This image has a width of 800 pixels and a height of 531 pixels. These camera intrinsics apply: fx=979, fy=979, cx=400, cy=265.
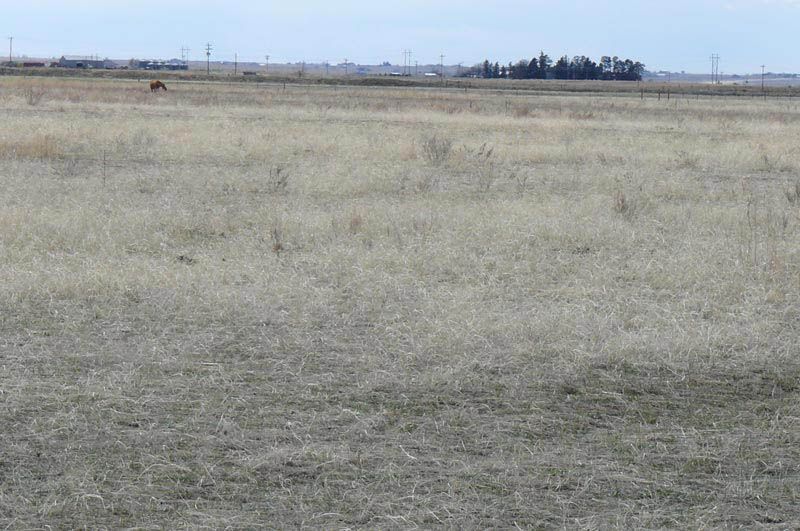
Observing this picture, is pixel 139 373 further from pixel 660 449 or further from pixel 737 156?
pixel 737 156

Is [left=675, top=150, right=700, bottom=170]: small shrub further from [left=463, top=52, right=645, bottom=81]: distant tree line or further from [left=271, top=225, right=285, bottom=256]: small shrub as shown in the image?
[left=463, top=52, right=645, bottom=81]: distant tree line

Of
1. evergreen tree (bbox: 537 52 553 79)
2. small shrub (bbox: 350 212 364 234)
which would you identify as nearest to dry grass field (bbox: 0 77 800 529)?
small shrub (bbox: 350 212 364 234)

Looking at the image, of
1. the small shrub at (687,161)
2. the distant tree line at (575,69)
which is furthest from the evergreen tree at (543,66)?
the small shrub at (687,161)

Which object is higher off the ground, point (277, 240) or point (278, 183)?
point (278, 183)

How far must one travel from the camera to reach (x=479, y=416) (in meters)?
5.27

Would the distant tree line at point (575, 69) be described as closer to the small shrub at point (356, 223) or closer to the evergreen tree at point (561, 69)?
the evergreen tree at point (561, 69)

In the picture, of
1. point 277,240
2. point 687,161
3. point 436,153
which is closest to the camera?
point 277,240

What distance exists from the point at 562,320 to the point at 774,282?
2374 millimetres

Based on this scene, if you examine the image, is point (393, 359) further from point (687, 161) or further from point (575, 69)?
point (575, 69)

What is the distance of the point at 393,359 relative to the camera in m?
6.22

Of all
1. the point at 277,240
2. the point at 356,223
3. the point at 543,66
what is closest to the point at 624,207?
the point at 356,223

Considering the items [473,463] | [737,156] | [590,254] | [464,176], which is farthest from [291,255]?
[737,156]

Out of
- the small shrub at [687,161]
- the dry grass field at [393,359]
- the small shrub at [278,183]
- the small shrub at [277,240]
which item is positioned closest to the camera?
the dry grass field at [393,359]

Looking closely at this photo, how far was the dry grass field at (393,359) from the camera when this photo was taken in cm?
430
